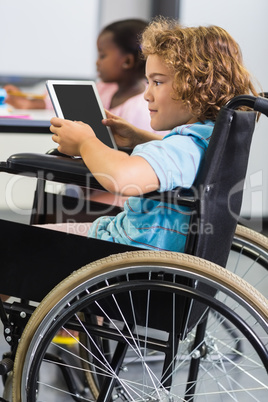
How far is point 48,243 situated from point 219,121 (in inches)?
15.7

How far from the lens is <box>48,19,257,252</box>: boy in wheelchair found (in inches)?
47.4

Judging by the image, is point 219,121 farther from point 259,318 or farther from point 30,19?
point 30,19

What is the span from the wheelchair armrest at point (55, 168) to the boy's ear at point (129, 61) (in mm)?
1444

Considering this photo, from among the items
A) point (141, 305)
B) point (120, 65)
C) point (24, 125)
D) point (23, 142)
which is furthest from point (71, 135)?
point (120, 65)

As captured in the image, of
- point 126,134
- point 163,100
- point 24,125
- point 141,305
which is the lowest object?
point 141,305

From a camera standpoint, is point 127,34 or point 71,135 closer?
point 71,135

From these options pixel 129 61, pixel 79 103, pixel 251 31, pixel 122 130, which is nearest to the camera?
pixel 79 103

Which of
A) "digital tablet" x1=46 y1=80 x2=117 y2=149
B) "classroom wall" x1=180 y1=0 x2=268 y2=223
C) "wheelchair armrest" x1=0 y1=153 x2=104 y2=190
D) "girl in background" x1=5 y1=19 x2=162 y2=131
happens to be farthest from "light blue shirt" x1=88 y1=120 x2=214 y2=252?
"classroom wall" x1=180 y1=0 x2=268 y2=223

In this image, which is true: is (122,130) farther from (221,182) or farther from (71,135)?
(221,182)

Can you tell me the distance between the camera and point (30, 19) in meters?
4.16

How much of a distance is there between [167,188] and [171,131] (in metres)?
0.15

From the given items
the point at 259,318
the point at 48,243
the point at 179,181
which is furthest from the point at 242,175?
the point at 48,243

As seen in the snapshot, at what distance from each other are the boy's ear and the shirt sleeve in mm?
1410

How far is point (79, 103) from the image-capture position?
150cm
